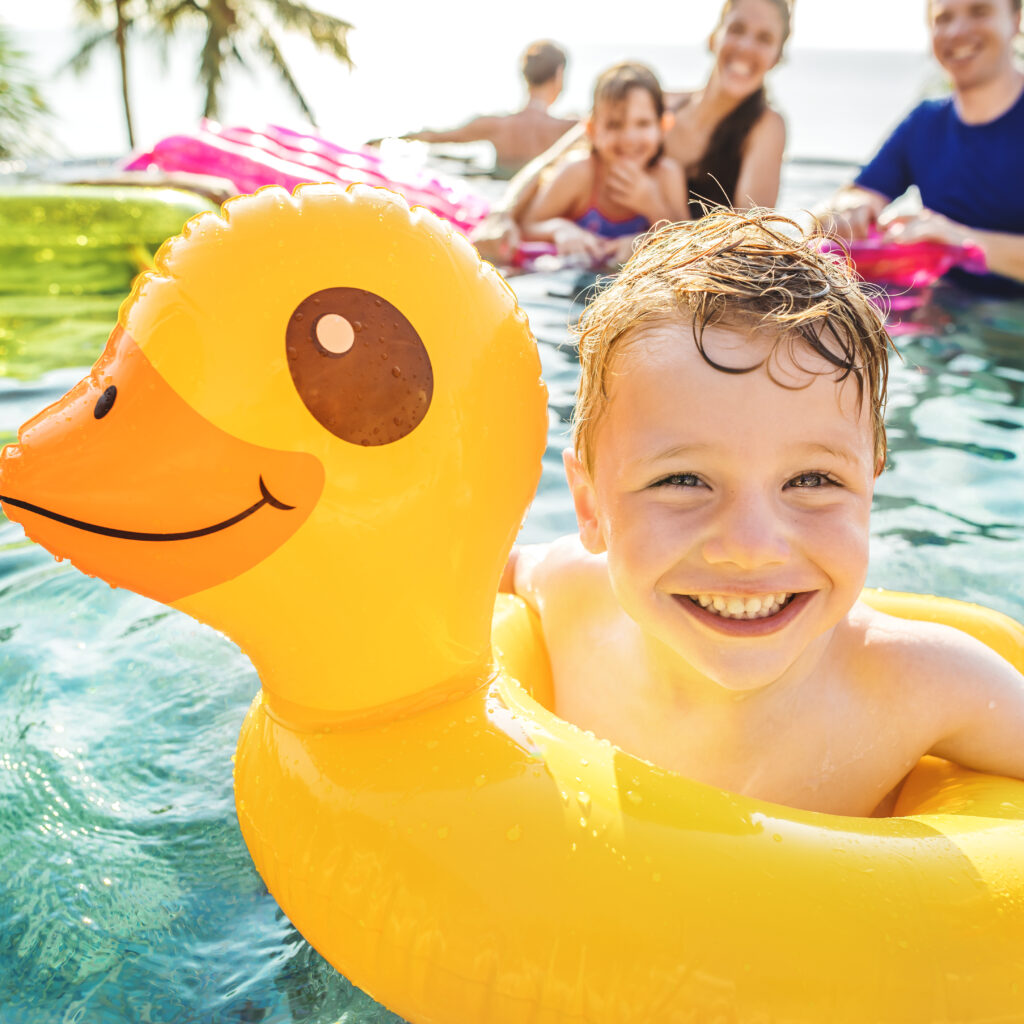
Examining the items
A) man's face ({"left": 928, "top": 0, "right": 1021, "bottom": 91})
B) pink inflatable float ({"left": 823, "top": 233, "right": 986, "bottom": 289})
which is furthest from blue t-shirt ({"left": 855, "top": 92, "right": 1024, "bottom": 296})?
man's face ({"left": 928, "top": 0, "right": 1021, "bottom": 91})

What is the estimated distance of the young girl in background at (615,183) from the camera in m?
5.94

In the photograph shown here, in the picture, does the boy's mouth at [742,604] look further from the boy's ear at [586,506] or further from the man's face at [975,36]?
the man's face at [975,36]

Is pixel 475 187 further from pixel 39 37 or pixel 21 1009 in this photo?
pixel 39 37

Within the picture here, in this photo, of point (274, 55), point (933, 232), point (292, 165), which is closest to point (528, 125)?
point (292, 165)

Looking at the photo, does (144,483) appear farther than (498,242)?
No

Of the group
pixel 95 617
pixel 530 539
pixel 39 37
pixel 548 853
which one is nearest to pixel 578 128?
pixel 530 539

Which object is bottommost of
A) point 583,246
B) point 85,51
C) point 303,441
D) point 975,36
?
point 583,246

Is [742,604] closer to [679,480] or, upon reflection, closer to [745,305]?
[679,480]

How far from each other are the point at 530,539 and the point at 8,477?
2.03 m

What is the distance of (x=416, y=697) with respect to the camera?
147 cm

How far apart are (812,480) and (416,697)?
2.07 ft

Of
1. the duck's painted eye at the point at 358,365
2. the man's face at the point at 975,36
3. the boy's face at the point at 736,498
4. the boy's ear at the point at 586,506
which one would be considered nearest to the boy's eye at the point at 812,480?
the boy's face at the point at 736,498

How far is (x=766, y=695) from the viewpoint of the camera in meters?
1.71

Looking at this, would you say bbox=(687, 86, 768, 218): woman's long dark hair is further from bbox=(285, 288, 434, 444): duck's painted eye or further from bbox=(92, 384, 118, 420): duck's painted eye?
bbox=(92, 384, 118, 420): duck's painted eye
